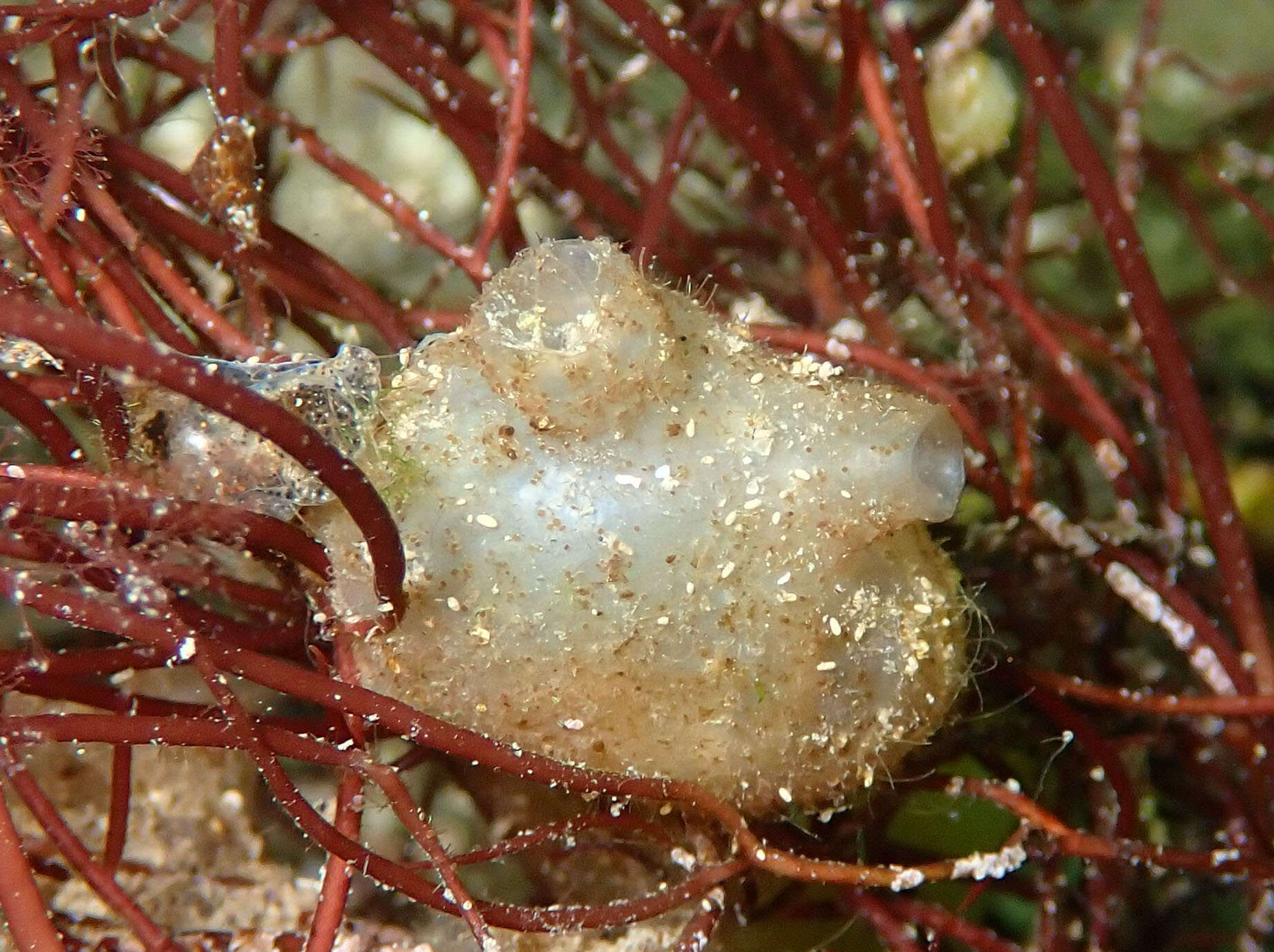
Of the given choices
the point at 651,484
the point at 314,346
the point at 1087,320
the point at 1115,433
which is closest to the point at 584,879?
the point at 651,484

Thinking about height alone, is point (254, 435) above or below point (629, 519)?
above

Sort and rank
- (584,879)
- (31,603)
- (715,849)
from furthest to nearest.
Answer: (584,879) → (715,849) → (31,603)

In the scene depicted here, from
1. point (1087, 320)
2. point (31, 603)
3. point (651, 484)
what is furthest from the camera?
point (1087, 320)

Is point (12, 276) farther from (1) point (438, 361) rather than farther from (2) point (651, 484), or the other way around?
(2) point (651, 484)
